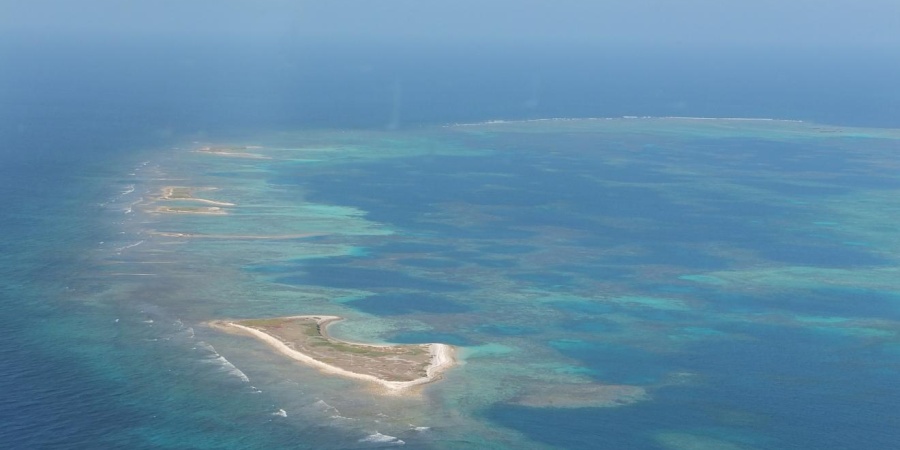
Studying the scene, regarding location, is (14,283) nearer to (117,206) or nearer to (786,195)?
(117,206)

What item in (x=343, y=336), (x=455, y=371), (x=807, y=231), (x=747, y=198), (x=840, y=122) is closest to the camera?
(x=455, y=371)

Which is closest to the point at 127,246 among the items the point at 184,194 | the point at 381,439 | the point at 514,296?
the point at 184,194

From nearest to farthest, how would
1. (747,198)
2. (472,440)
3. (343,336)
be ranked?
1. (472,440)
2. (343,336)
3. (747,198)

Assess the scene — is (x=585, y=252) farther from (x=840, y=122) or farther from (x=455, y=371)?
(x=840, y=122)

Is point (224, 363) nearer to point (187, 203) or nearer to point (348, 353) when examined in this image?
point (348, 353)

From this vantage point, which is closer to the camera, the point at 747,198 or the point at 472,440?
the point at 472,440

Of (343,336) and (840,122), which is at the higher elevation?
(840,122)

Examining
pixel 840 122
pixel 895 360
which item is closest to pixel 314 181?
pixel 895 360

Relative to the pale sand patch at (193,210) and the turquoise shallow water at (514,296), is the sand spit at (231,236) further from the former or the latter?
the pale sand patch at (193,210)

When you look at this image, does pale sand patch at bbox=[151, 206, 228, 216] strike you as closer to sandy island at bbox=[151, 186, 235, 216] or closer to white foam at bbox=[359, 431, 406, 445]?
sandy island at bbox=[151, 186, 235, 216]
